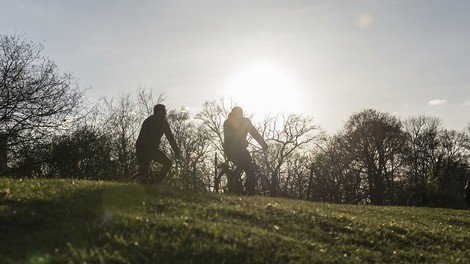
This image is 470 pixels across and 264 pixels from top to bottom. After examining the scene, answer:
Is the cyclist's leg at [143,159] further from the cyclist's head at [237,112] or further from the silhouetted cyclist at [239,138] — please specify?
the cyclist's head at [237,112]

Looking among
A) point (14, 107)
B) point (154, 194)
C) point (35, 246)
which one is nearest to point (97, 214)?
point (35, 246)

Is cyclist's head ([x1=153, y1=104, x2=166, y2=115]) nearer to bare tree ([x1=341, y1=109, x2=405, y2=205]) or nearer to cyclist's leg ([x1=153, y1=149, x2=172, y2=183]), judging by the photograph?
cyclist's leg ([x1=153, y1=149, x2=172, y2=183])

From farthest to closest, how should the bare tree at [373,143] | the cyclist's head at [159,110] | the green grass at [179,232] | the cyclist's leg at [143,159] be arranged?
the bare tree at [373,143], the cyclist's head at [159,110], the cyclist's leg at [143,159], the green grass at [179,232]

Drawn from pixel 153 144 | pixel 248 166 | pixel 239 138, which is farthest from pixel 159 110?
pixel 248 166

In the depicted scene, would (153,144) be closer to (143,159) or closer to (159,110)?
(143,159)

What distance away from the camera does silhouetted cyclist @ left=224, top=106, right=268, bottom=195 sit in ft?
41.2

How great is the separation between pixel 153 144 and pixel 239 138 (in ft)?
7.59

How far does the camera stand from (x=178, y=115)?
59062 mm

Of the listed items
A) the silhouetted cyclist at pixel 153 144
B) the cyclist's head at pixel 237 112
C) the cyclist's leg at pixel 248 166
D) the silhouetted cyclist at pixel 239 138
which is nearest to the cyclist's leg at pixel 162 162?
the silhouetted cyclist at pixel 153 144

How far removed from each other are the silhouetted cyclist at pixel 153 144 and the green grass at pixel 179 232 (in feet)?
6.17

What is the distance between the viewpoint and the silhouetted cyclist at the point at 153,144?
1179 centimetres

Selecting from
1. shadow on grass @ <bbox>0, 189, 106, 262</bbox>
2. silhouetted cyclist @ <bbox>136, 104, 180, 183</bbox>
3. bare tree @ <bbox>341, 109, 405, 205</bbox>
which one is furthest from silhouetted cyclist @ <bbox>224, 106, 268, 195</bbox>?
bare tree @ <bbox>341, 109, 405, 205</bbox>

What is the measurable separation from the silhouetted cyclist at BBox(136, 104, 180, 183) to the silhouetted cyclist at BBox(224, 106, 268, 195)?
155cm

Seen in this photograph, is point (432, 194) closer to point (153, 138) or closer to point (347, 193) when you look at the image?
point (347, 193)
